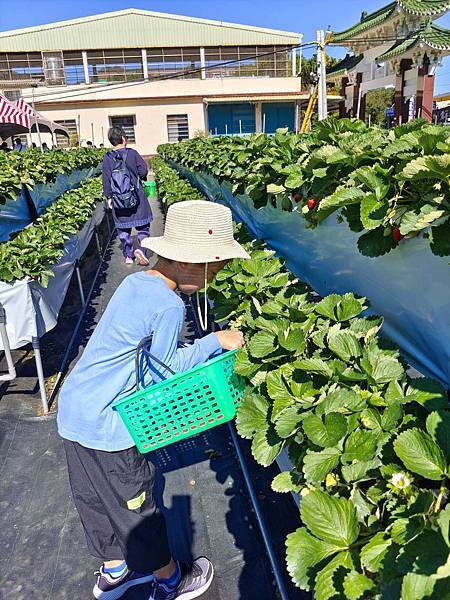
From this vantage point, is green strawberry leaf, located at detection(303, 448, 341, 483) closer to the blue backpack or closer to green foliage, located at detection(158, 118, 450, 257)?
green foliage, located at detection(158, 118, 450, 257)

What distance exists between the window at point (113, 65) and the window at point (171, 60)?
789 mm

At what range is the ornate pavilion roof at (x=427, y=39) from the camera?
17.1 metres

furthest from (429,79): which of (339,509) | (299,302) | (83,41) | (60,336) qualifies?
(83,41)

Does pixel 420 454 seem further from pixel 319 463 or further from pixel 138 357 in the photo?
pixel 138 357

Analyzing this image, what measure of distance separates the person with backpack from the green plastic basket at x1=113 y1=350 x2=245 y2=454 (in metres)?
4.78

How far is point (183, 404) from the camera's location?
1.85 m

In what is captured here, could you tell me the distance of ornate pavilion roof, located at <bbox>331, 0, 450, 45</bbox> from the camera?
17352 millimetres

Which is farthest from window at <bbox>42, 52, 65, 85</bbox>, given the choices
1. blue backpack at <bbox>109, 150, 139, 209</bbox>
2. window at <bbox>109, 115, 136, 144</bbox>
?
blue backpack at <bbox>109, 150, 139, 209</bbox>

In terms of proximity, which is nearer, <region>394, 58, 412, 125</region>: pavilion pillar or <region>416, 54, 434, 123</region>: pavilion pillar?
<region>416, 54, 434, 123</region>: pavilion pillar

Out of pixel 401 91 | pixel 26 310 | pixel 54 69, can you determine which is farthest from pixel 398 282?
pixel 54 69

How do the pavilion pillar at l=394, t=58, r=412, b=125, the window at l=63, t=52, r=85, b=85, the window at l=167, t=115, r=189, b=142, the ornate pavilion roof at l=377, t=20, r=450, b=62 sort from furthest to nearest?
the window at l=63, t=52, r=85, b=85 → the window at l=167, t=115, r=189, b=142 → the pavilion pillar at l=394, t=58, r=412, b=125 → the ornate pavilion roof at l=377, t=20, r=450, b=62

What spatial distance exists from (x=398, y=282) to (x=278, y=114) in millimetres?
34395

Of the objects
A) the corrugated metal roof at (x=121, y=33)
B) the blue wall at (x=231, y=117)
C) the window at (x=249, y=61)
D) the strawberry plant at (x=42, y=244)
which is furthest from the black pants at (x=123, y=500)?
the corrugated metal roof at (x=121, y=33)

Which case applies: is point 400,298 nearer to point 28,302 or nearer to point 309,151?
point 309,151
